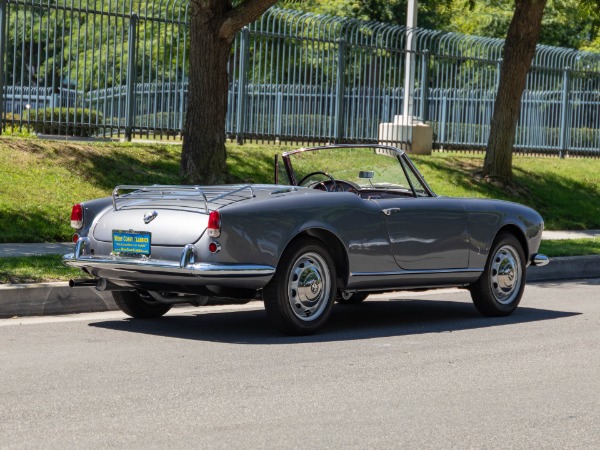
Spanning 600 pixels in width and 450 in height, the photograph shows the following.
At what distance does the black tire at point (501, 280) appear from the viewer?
393 inches

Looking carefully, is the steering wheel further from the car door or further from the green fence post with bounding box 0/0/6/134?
the green fence post with bounding box 0/0/6/134

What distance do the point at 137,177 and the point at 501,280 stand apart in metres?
8.23

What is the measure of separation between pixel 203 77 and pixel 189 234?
8.01 metres

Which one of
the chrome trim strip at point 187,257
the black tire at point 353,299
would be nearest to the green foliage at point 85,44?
the black tire at point 353,299

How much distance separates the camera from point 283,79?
70.7 feet

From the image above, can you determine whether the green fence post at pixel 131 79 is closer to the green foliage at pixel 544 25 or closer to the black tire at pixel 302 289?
the black tire at pixel 302 289

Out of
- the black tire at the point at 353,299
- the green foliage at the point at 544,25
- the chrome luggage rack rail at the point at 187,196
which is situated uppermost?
the green foliage at the point at 544,25

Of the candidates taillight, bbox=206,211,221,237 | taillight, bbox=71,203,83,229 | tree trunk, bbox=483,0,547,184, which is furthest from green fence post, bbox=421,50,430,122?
taillight, bbox=206,211,221,237

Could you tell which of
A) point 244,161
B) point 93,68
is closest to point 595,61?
point 244,161

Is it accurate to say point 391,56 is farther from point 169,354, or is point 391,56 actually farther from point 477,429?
point 477,429

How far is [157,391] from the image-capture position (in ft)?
21.1

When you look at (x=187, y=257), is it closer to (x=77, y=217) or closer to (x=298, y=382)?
(x=77, y=217)

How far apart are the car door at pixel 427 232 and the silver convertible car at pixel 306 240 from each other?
0.04 ft

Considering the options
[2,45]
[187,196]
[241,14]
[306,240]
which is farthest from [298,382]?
[2,45]
